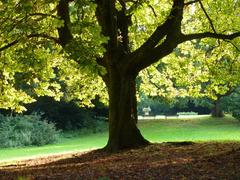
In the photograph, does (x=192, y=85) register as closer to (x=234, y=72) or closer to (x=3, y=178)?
(x=234, y=72)

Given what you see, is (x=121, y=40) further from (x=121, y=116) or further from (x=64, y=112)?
(x=64, y=112)

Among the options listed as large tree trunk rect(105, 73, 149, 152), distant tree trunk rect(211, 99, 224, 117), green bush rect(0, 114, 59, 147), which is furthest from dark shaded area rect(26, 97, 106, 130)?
large tree trunk rect(105, 73, 149, 152)

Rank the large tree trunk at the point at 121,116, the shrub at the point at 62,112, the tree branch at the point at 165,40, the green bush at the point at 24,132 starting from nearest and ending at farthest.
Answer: the tree branch at the point at 165,40 → the large tree trunk at the point at 121,116 → the green bush at the point at 24,132 → the shrub at the point at 62,112

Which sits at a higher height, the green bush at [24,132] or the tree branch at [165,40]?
the tree branch at [165,40]

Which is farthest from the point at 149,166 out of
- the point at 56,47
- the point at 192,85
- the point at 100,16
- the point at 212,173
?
the point at 192,85

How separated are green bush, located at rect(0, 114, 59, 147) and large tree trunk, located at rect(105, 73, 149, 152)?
20249 millimetres

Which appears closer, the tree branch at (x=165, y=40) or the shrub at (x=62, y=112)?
the tree branch at (x=165, y=40)

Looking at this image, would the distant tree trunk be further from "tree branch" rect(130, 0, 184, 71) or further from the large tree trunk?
"tree branch" rect(130, 0, 184, 71)

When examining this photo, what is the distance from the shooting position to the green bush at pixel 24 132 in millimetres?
38031

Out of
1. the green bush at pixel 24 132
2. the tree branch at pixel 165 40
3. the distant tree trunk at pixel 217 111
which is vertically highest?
the tree branch at pixel 165 40

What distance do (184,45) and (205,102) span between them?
32293 mm

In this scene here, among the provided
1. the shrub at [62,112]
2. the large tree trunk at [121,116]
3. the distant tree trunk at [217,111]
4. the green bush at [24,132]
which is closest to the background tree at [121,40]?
the large tree trunk at [121,116]

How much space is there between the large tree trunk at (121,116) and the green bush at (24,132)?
2025cm

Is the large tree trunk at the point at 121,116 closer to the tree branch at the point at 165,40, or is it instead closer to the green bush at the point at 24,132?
the tree branch at the point at 165,40
